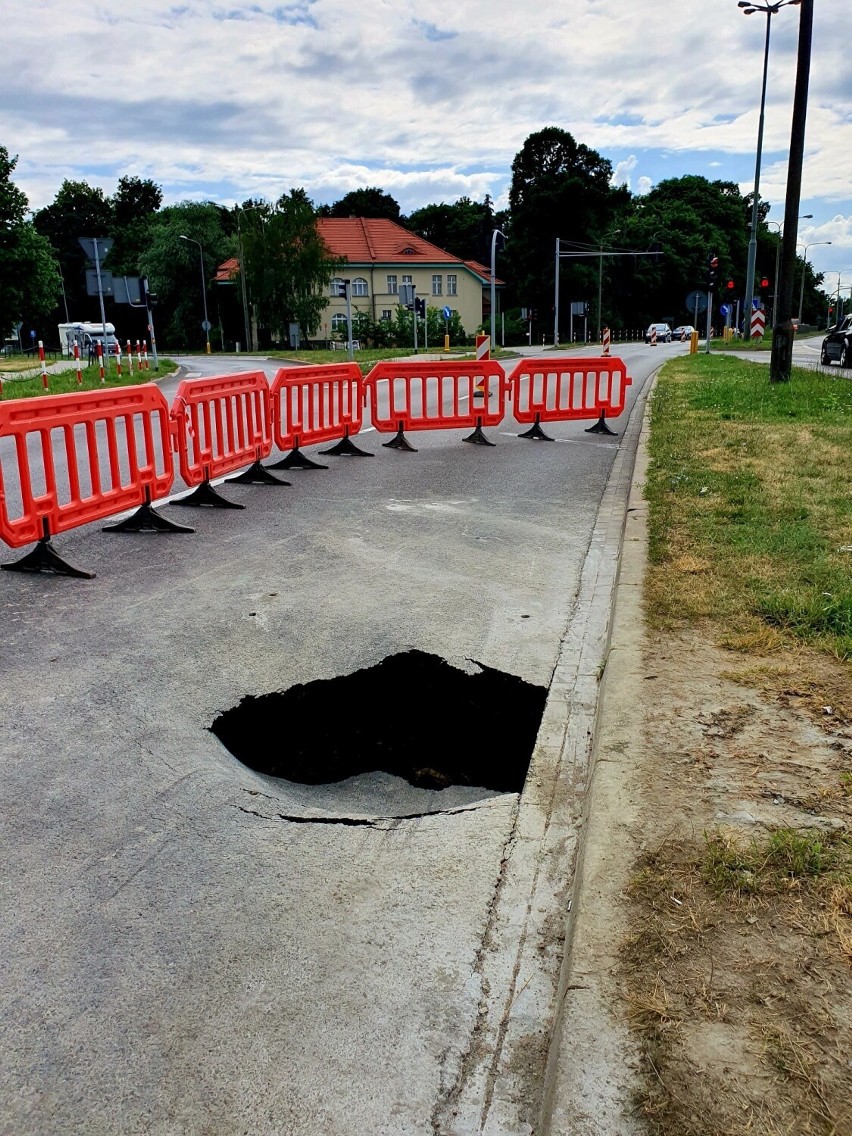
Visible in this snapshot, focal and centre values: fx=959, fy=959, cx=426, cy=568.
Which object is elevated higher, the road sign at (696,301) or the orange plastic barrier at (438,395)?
the road sign at (696,301)

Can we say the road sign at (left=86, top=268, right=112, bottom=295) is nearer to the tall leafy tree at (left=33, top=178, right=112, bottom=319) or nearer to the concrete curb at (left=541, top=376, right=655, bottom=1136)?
the concrete curb at (left=541, top=376, right=655, bottom=1136)

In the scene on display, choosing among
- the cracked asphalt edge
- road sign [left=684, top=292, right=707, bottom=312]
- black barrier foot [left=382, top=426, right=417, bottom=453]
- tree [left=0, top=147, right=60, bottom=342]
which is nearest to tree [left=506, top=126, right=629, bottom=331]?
tree [left=0, top=147, right=60, bottom=342]

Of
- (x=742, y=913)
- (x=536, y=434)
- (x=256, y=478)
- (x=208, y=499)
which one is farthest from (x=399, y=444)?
(x=742, y=913)

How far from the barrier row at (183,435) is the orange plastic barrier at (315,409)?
16 millimetres

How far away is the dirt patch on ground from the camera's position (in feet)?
6.53

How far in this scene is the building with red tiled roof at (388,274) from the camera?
84.8 metres

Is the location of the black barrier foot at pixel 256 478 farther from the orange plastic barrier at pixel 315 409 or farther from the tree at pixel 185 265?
the tree at pixel 185 265

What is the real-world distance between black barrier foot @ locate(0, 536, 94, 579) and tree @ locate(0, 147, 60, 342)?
61291mm

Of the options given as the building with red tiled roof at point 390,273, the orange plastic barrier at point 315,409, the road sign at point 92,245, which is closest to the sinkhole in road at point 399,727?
the orange plastic barrier at point 315,409

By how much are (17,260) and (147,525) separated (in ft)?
199

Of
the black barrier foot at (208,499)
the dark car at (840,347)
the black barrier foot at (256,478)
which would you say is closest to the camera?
the black barrier foot at (208,499)

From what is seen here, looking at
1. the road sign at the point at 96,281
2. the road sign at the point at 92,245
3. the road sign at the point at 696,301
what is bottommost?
the road sign at the point at 696,301

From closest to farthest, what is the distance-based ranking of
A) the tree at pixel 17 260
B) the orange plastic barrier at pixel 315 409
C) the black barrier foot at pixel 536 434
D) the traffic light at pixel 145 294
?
the orange plastic barrier at pixel 315 409, the black barrier foot at pixel 536 434, the traffic light at pixel 145 294, the tree at pixel 17 260

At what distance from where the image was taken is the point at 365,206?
370ft
